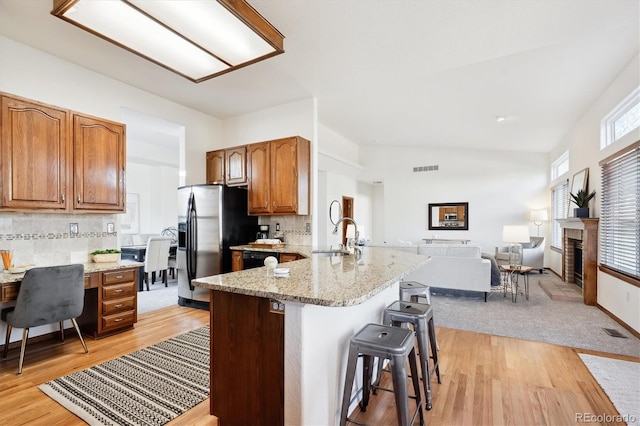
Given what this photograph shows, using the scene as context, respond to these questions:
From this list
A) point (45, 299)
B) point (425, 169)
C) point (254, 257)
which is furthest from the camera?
point (425, 169)

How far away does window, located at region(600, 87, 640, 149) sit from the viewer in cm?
347

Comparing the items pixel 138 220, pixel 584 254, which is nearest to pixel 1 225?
pixel 138 220

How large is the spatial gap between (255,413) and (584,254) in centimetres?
501

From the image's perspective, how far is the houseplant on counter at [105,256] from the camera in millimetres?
3441

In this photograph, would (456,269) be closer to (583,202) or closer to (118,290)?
(583,202)

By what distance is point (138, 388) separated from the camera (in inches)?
89.7

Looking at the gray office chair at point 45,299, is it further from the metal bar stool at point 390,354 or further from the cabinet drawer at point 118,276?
the metal bar stool at point 390,354

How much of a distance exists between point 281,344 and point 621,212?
4.38 metres

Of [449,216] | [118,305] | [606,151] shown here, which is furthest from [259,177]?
[449,216]

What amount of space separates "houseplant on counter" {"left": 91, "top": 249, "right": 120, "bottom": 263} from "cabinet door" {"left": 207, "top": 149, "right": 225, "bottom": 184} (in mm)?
1872

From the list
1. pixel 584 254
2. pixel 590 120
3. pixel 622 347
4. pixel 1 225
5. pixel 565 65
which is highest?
pixel 565 65

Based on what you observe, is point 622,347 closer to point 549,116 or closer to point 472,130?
point 549,116

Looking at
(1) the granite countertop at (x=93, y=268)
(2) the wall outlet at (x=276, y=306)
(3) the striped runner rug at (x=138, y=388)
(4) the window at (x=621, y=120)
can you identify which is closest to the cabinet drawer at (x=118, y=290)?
(1) the granite countertop at (x=93, y=268)

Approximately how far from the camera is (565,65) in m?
3.52
